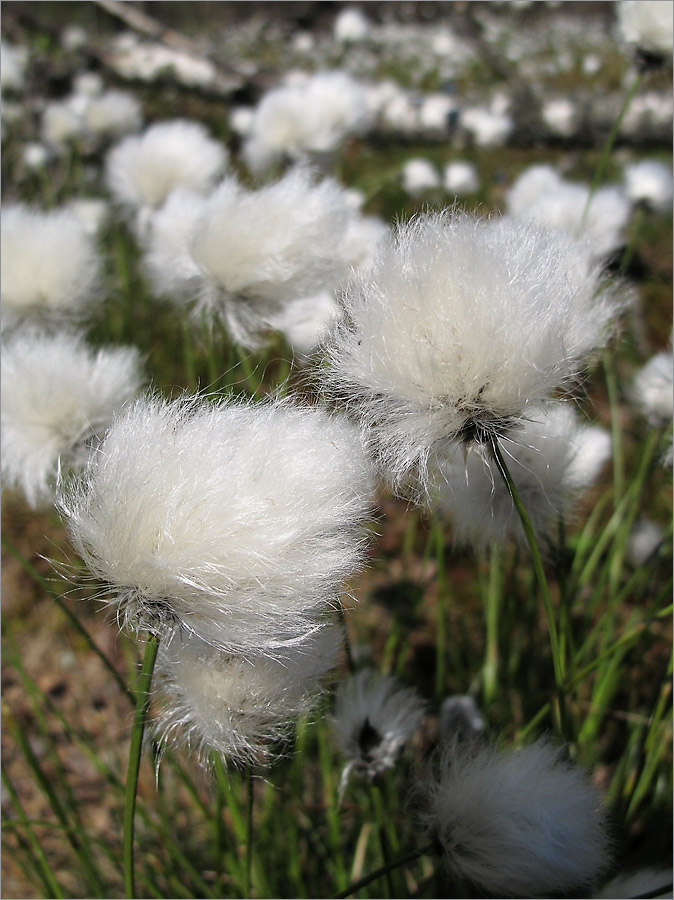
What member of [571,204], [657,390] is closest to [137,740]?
[657,390]

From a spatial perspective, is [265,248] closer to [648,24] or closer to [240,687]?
[240,687]

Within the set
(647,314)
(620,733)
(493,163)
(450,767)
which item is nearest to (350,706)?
(450,767)

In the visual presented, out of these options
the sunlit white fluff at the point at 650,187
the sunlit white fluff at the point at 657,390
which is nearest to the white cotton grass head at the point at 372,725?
the sunlit white fluff at the point at 657,390

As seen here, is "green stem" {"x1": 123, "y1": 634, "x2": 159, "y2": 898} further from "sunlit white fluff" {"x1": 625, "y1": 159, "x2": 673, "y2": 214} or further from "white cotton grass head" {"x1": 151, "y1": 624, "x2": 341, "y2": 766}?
"sunlit white fluff" {"x1": 625, "y1": 159, "x2": 673, "y2": 214}

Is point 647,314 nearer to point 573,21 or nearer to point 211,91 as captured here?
point 211,91

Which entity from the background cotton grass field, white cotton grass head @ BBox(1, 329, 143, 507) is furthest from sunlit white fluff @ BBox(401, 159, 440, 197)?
white cotton grass head @ BBox(1, 329, 143, 507)
